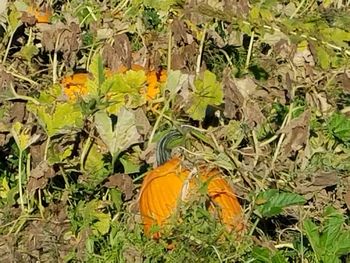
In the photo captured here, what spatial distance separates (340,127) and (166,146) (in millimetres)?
590

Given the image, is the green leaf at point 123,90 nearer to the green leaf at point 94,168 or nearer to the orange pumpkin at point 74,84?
the green leaf at point 94,168

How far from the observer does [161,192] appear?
9.05 ft

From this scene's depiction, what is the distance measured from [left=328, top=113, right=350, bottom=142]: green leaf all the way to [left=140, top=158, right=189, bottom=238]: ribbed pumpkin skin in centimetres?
56

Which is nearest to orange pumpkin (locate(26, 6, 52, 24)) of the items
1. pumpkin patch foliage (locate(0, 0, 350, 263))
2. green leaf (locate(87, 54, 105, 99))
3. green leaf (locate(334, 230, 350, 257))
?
pumpkin patch foliage (locate(0, 0, 350, 263))

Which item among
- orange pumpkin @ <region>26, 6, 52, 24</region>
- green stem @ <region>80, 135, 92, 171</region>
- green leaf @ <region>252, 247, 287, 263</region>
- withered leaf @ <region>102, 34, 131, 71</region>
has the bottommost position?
green leaf @ <region>252, 247, 287, 263</region>

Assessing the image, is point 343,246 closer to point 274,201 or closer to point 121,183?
point 274,201

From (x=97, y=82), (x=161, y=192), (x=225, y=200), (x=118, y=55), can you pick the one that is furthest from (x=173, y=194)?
(x=118, y=55)

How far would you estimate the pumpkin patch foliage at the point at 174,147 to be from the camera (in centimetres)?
266

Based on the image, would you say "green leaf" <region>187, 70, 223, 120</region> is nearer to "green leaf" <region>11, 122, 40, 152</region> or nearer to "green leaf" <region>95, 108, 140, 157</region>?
"green leaf" <region>95, 108, 140, 157</region>

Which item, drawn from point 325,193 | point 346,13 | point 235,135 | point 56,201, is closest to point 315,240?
point 325,193

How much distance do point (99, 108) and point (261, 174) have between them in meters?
0.48

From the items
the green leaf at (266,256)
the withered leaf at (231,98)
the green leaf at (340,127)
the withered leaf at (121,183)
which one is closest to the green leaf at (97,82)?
the withered leaf at (121,183)

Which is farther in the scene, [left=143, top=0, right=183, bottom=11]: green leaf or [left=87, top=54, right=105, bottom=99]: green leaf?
[left=143, top=0, right=183, bottom=11]: green leaf

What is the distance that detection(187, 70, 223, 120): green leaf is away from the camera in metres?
2.87
